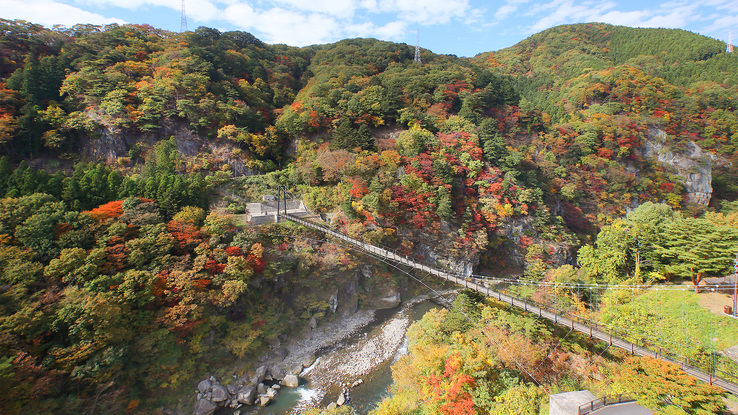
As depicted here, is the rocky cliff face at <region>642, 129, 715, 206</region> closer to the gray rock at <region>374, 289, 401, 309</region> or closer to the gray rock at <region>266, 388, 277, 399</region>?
the gray rock at <region>374, 289, 401, 309</region>

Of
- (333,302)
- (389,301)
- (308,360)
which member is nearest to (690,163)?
(389,301)

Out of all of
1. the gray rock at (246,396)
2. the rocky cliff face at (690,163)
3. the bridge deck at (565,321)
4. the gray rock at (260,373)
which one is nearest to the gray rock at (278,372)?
the gray rock at (260,373)

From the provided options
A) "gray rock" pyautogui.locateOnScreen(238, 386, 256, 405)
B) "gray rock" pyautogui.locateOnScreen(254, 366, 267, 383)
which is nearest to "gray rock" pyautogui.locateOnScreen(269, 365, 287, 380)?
"gray rock" pyautogui.locateOnScreen(254, 366, 267, 383)

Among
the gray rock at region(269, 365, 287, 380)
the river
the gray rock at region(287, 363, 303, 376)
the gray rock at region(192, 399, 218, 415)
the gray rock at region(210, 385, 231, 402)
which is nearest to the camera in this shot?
the gray rock at region(192, 399, 218, 415)

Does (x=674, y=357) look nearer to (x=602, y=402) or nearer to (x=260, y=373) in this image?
(x=602, y=402)

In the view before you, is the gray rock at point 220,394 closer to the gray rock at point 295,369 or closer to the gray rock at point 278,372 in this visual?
the gray rock at point 278,372
